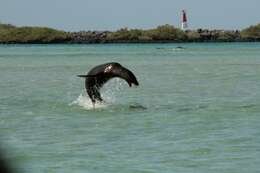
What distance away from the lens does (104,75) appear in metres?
19.8

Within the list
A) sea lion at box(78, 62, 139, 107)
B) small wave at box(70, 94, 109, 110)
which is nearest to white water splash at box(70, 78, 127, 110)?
small wave at box(70, 94, 109, 110)

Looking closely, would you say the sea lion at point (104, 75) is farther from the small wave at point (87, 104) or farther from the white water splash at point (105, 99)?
the white water splash at point (105, 99)

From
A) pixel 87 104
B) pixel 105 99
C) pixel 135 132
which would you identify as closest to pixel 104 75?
pixel 87 104

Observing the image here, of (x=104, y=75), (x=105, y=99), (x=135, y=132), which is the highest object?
(x=104, y=75)

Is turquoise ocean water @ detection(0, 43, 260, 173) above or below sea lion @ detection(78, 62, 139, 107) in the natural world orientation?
below

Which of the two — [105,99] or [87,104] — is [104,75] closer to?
[87,104]

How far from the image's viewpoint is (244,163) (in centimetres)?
1205

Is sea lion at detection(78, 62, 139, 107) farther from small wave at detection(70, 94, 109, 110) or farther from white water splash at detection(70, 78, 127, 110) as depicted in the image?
white water splash at detection(70, 78, 127, 110)

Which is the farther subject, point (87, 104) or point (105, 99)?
point (105, 99)

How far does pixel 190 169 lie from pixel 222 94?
46.7ft

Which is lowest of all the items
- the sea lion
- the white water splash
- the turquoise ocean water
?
the white water splash

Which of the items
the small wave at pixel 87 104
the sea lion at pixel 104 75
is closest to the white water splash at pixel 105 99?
the small wave at pixel 87 104

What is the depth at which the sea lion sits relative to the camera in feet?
63.0

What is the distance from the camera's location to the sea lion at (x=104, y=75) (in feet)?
63.0
